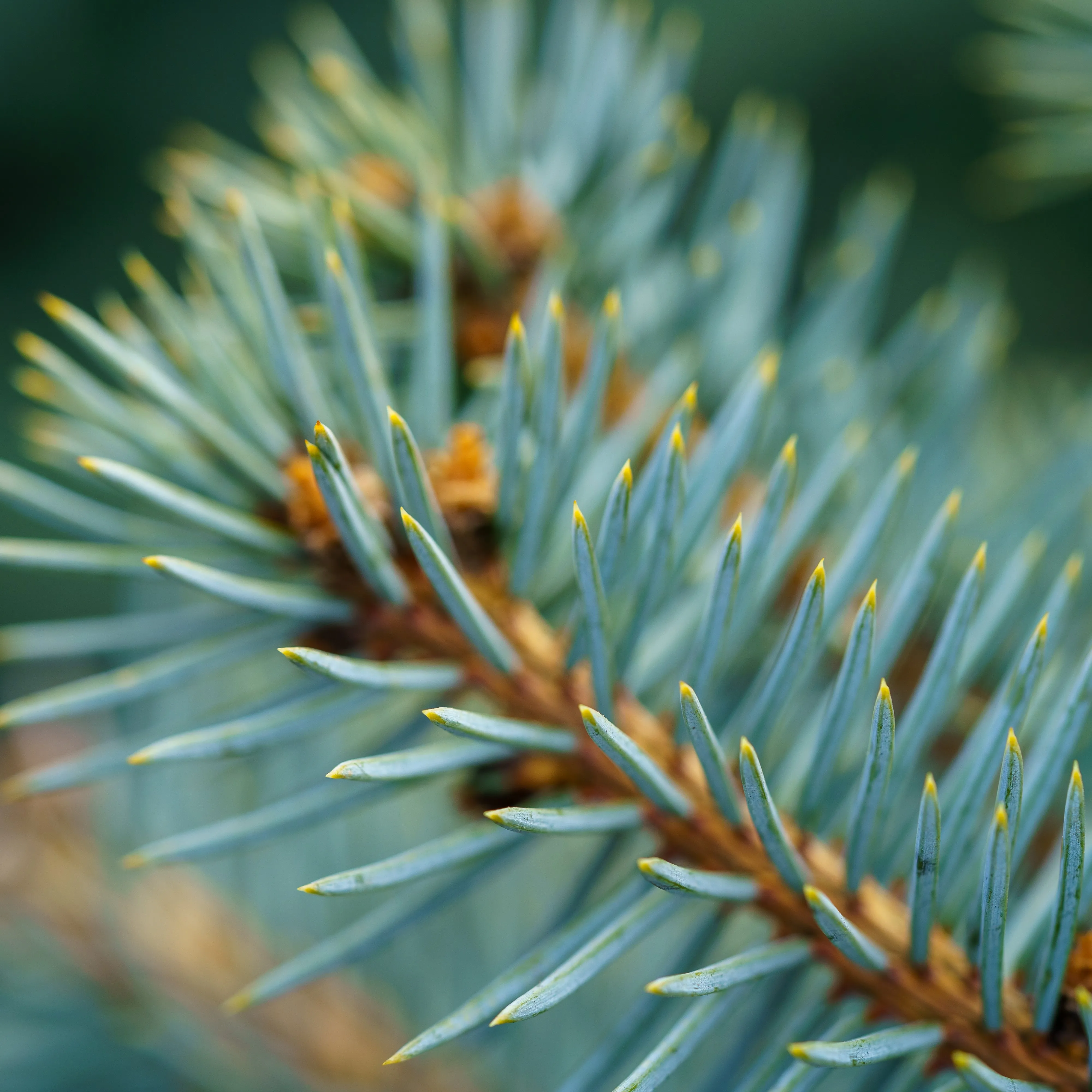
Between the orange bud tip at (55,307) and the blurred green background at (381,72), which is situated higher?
the blurred green background at (381,72)

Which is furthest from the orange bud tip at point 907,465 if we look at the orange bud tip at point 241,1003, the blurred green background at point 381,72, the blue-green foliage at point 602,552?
the blurred green background at point 381,72

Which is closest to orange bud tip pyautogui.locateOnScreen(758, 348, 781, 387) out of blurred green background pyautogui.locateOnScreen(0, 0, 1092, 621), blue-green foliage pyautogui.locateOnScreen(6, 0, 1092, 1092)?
blue-green foliage pyautogui.locateOnScreen(6, 0, 1092, 1092)

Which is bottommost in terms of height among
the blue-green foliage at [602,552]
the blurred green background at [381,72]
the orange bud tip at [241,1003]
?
the orange bud tip at [241,1003]

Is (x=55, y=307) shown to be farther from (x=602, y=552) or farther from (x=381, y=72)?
(x=381, y=72)

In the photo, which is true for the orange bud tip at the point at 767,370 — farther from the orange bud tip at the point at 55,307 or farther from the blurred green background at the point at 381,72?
the blurred green background at the point at 381,72

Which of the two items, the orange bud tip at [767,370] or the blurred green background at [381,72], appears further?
the blurred green background at [381,72]

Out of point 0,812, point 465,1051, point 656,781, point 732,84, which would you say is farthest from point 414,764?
Result: point 732,84

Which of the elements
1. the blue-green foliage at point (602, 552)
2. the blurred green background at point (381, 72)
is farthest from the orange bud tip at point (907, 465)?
the blurred green background at point (381, 72)

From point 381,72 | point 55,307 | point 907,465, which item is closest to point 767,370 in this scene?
point 907,465
